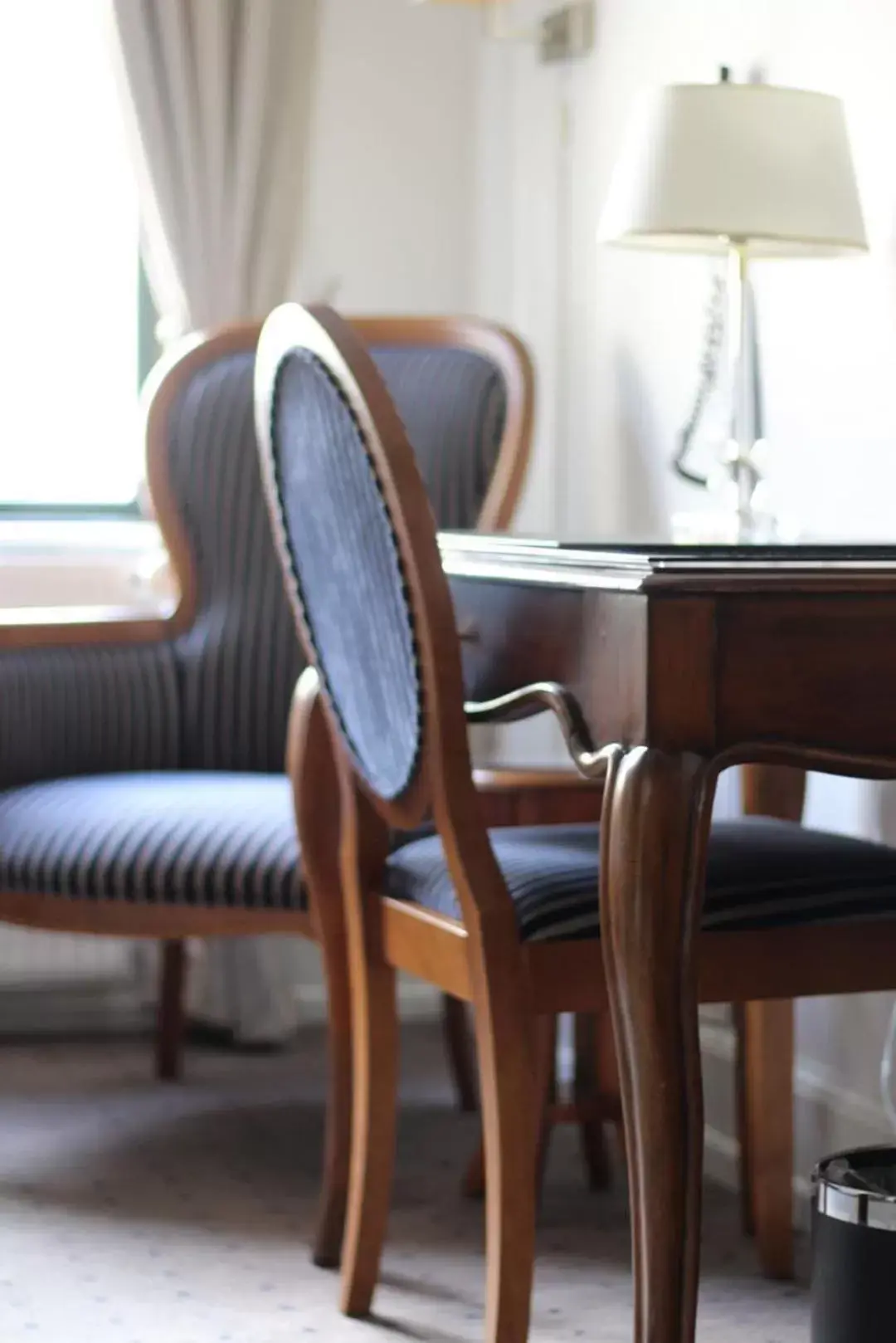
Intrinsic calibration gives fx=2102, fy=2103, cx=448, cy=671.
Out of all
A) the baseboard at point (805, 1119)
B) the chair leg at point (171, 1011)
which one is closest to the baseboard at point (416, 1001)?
the chair leg at point (171, 1011)

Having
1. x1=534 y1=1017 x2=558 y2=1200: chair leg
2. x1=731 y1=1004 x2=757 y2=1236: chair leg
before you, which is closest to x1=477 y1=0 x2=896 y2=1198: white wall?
x1=731 y1=1004 x2=757 y2=1236: chair leg

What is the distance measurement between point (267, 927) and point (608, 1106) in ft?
1.71

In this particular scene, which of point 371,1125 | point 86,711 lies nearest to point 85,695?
point 86,711

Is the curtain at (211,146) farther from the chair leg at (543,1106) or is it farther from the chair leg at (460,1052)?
the chair leg at (543,1106)

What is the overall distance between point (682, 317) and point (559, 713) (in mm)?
1524

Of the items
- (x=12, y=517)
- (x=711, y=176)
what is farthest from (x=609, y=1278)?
(x=12, y=517)

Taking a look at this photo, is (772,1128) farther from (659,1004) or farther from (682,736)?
(682,736)

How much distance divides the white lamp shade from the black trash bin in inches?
46.1

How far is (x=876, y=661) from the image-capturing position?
183 centimetres

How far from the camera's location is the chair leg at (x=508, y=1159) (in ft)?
6.82

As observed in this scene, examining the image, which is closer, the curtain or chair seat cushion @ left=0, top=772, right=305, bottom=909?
chair seat cushion @ left=0, top=772, right=305, bottom=909

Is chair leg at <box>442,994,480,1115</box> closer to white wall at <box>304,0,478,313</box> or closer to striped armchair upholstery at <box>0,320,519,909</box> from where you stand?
striped armchair upholstery at <box>0,320,519,909</box>

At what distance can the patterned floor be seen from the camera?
2486mm

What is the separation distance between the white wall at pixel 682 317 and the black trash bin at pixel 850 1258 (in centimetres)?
75
